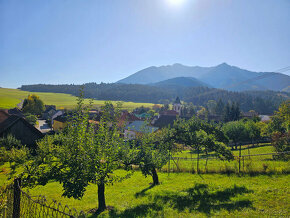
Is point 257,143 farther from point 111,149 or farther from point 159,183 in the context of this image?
point 111,149

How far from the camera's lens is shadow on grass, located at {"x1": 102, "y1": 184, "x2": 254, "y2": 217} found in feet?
31.2

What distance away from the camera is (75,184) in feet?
26.8

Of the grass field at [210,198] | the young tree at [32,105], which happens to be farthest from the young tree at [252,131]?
the young tree at [32,105]

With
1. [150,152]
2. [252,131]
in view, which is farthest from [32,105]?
[150,152]

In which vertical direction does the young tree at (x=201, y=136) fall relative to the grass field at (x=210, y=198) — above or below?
above

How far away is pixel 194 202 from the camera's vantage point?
34.5 ft

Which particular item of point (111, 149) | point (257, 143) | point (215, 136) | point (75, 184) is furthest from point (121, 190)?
point (257, 143)

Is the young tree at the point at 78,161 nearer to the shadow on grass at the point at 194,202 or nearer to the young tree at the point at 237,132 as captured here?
the shadow on grass at the point at 194,202

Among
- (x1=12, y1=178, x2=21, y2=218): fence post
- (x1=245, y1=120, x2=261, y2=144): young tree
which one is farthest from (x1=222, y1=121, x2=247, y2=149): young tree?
(x1=12, y1=178, x2=21, y2=218): fence post

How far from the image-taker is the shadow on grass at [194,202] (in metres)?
9.50

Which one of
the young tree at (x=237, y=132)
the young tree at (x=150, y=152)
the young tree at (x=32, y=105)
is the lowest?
the young tree at (x=237, y=132)

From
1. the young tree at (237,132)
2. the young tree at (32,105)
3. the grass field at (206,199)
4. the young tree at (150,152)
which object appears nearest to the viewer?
the grass field at (206,199)

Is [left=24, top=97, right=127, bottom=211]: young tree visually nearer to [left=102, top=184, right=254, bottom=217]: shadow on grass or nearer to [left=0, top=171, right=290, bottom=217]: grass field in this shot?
[left=102, top=184, right=254, bottom=217]: shadow on grass

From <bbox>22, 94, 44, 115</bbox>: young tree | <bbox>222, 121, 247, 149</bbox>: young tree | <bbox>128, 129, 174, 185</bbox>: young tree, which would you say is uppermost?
<bbox>22, 94, 44, 115</bbox>: young tree
